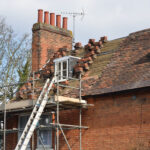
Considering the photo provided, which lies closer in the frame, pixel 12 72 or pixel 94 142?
pixel 94 142

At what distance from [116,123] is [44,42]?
800 centimetres

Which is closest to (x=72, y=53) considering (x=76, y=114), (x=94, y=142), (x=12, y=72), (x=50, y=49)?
(x=50, y=49)

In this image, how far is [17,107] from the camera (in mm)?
17328

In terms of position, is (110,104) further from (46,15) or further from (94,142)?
(46,15)

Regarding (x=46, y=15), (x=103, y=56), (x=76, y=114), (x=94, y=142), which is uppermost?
(x=46, y=15)

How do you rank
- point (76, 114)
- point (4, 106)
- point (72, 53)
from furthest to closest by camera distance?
point (72, 53) < point (4, 106) < point (76, 114)

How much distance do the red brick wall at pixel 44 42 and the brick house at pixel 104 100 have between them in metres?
0.34

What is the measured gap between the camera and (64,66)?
19562mm

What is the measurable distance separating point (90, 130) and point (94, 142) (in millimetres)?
551

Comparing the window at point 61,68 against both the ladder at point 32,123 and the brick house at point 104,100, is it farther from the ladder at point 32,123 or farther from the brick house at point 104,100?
the ladder at point 32,123

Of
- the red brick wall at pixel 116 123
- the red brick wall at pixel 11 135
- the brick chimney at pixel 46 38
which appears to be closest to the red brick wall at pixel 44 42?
the brick chimney at pixel 46 38

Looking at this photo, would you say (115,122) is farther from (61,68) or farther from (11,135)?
(11,135)

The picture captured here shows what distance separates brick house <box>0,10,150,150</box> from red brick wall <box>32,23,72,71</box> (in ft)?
1.13

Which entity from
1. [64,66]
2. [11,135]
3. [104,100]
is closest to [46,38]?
[64,66]
